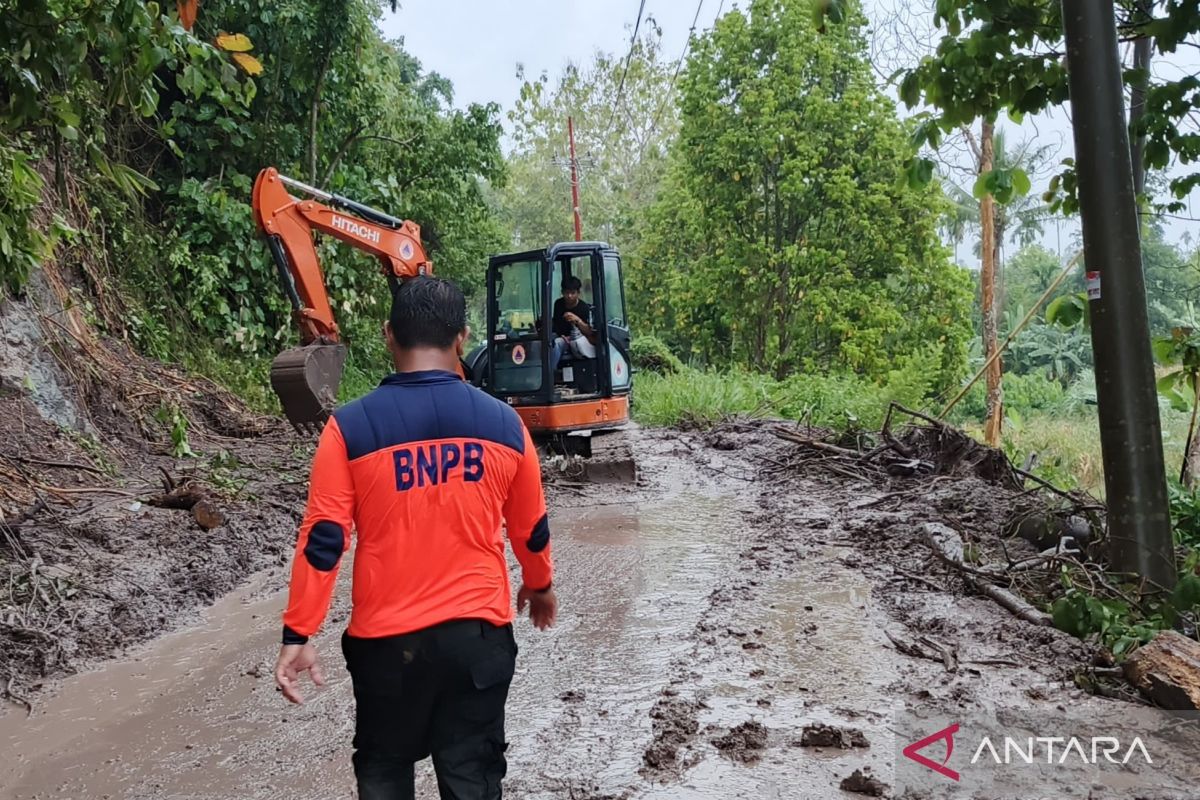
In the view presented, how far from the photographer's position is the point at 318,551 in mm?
2463

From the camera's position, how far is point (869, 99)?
1933cm

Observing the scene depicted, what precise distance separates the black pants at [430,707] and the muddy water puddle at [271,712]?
113 cm

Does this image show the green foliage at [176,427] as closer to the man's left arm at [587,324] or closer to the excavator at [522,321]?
the excavator at [522,321]

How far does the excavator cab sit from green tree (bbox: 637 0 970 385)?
847 cm

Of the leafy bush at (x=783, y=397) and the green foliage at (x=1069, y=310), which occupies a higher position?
the green foliage at (x=1069, y=310)

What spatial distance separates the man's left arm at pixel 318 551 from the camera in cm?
245

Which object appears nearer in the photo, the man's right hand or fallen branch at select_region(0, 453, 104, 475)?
the man's right hand

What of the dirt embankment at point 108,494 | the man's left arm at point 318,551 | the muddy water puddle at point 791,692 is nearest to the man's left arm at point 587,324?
the dirt embankment at point 108,494

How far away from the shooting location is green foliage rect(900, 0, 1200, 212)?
4785 millimetres

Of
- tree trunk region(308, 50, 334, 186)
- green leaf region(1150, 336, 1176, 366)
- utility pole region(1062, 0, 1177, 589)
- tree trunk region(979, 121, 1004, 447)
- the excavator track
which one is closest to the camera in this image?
utility pole region(1062, 0, 1177, 589)

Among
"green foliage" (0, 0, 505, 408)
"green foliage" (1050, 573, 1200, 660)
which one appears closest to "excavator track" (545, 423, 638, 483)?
"green foliage" (0, 0, 505, 408)

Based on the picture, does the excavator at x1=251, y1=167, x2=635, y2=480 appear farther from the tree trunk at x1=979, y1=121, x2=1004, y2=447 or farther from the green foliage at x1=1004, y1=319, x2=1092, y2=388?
the green foliage at x1=1004, y1=319, x2=1092, y2=388

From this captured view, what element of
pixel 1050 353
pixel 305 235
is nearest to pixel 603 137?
pixel 1050 353

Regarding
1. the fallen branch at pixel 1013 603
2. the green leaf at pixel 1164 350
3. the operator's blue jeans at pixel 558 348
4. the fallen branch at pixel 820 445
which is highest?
the operator's blue jeans at pixel 558 348
